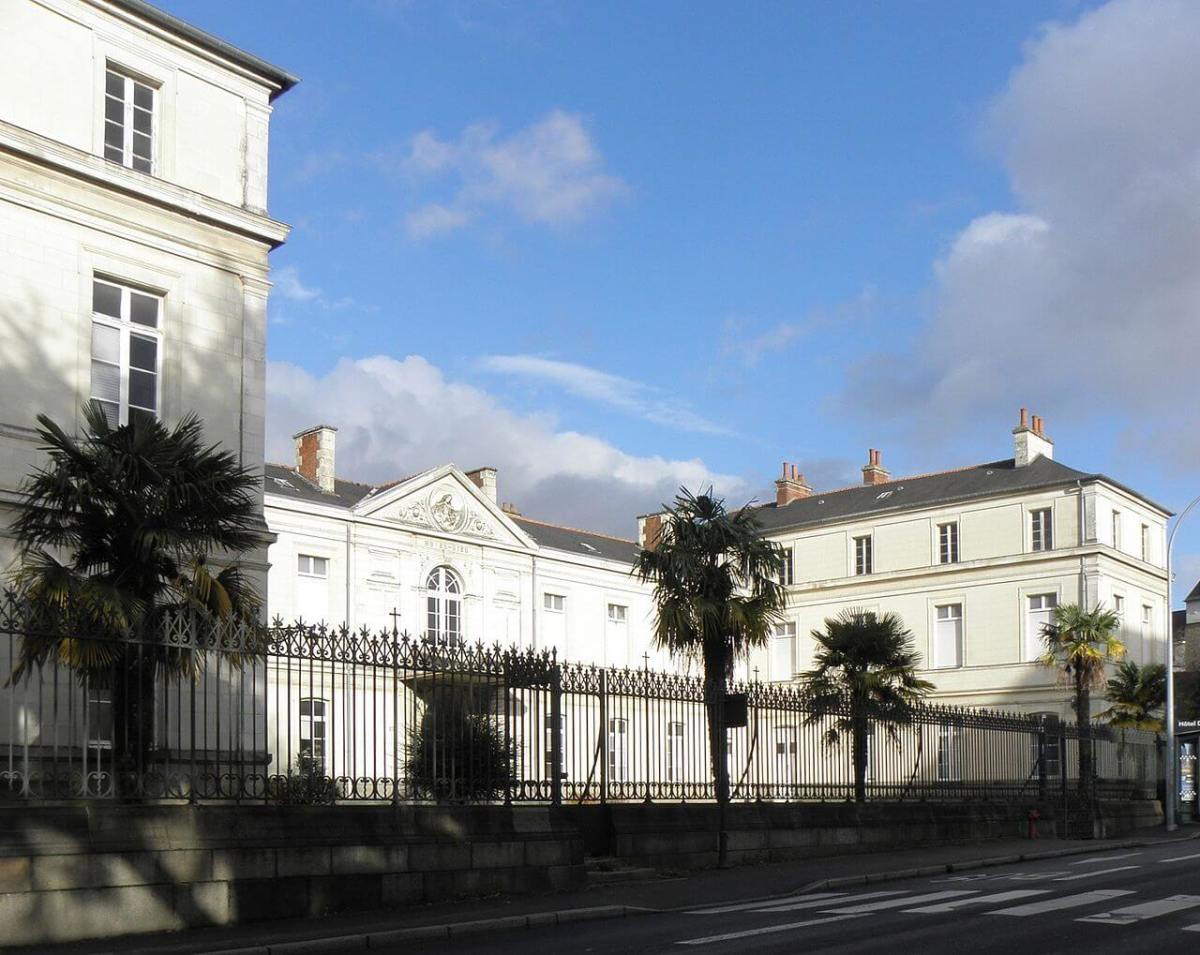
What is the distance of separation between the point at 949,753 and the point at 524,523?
32685mm

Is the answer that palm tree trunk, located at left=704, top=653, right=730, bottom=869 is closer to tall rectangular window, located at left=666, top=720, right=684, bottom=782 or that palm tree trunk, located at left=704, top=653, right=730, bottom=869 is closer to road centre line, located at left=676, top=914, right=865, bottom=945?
tall rectangular window, located at left=666, top=720, right=684, bottom=782

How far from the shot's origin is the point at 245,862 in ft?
46.8

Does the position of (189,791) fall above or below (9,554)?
below

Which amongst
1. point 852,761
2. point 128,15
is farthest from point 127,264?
point 852,761

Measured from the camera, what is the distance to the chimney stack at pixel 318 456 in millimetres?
49688

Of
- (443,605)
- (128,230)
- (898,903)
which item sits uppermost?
(128,230)

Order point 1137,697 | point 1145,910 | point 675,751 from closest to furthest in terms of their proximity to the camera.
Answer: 1. point 1145,910
2. point 675,751
3. point 1137,697

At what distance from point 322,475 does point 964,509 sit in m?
27.0

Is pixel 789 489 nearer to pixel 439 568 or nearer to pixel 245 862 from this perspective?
pixel 439 568

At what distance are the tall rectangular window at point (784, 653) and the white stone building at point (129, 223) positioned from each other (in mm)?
44898

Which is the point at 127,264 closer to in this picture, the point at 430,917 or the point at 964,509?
the point at 430,917

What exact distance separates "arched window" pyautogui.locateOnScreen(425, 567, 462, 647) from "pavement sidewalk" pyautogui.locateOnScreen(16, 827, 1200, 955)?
88.9 ft

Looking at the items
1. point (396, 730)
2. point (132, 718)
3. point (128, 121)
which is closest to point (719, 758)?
point (396, 730)

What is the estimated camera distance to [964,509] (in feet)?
200
